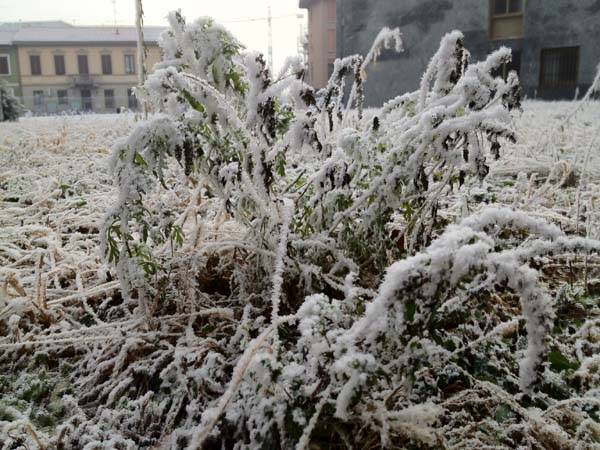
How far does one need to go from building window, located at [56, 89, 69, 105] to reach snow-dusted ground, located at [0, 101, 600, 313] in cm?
4276

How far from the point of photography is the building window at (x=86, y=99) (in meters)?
44.5

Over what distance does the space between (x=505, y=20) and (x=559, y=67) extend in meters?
2.27

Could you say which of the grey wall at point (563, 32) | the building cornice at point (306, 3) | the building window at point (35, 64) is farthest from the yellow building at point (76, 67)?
the grey wall at point (563, 32)

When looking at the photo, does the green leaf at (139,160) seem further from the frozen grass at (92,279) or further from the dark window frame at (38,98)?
the dark window frame at (38,98)

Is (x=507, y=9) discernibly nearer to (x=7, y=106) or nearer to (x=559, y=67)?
(x=559, y=67)

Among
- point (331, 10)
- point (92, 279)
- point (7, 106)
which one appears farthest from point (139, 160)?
point (331, 10)

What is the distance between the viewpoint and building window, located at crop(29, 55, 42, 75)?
1705 inches

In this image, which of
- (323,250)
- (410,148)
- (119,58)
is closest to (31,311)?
(323,250)

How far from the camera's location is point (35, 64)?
43.3 metres

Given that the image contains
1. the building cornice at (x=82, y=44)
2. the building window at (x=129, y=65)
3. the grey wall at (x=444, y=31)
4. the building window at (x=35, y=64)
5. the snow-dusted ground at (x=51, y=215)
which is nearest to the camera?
the snow-dusted ground at (x=51, y=215)

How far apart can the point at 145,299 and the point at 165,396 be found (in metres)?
0.26

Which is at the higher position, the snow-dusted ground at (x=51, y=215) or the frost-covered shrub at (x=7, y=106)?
the frost-covered shrub at (x=7, y=106)

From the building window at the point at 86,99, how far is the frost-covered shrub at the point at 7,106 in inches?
1281

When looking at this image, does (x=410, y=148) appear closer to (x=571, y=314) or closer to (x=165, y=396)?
(x=571, y=314)
